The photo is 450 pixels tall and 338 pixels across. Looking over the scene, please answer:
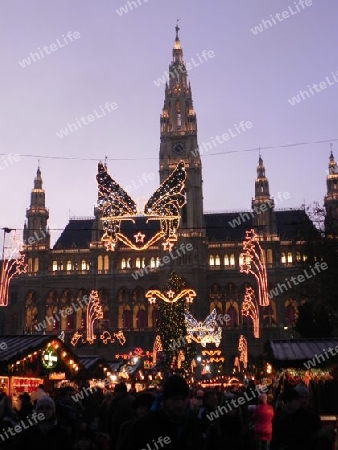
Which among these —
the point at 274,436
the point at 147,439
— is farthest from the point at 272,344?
the point at 147,439

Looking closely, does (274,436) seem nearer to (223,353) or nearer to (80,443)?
(80,443)

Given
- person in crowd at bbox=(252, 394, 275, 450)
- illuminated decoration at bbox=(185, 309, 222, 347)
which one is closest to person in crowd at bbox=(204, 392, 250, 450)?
person in crowd at bbox=(252, 394, 275, 450)

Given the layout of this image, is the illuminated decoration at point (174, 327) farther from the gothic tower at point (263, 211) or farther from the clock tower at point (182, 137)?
the gothic tower at point (263, 211)

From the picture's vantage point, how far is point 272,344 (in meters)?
23.0

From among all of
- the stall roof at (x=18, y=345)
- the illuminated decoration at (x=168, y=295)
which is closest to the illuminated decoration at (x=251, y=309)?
the illuminated decoration at (x=168, y=295)

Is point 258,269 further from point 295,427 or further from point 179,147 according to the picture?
point 179,147

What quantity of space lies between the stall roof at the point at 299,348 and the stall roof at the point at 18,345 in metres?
7.88

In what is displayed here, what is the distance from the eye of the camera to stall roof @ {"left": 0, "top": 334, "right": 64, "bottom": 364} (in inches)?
689

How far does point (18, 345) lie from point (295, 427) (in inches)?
560

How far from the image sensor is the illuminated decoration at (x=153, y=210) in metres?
22.5

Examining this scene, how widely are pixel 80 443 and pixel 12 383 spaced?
48.0 feet

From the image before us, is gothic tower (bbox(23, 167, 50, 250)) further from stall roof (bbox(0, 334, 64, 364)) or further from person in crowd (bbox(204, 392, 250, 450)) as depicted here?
person in crowd (bbox(204, 392, 250, 450))

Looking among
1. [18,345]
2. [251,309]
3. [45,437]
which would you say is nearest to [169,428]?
[45,437]

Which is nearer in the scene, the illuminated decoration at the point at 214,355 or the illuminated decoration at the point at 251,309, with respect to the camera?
the illuminated decoration at the point at 251,309
